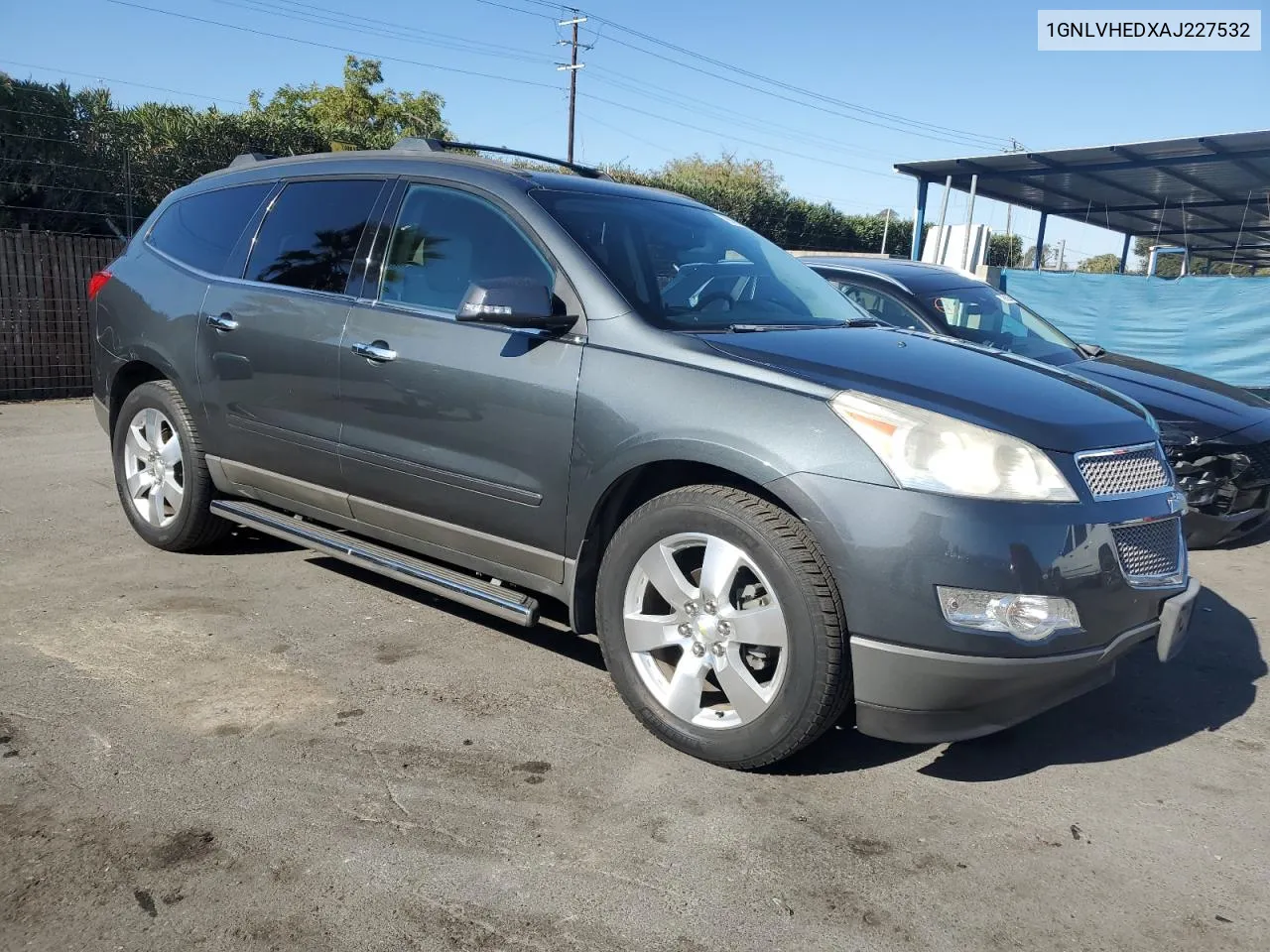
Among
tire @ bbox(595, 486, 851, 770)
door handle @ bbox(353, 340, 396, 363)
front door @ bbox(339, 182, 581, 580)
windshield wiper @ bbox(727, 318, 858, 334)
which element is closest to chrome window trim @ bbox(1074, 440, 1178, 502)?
tire @ bbox(595, 486, 851, 770)

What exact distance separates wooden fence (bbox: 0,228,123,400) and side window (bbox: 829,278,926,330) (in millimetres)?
7939

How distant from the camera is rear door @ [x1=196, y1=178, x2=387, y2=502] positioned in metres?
4.11

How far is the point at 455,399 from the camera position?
11.8 feet

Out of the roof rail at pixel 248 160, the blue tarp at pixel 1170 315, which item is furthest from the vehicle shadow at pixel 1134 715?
the blue tarp at pixel 1170 315

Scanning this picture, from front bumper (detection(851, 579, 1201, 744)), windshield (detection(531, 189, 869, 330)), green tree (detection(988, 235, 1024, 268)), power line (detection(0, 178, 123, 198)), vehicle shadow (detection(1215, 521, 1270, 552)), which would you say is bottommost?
vehicle shadow (detection(1215, 521, 1270, 552))

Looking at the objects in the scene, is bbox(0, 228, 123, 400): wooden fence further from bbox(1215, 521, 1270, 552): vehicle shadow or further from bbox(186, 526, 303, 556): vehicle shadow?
bbox(1215, 521, 1270, 552): vehicle shadow

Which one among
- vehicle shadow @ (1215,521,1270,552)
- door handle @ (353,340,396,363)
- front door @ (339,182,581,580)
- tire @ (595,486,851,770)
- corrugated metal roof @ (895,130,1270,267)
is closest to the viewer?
tire @ (595,486,851,770)

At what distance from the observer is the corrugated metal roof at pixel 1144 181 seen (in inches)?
592

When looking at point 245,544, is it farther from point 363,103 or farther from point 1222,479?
point 363,103

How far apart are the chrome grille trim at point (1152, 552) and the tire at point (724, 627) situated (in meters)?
0.86

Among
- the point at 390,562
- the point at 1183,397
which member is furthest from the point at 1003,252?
the point at 390,562

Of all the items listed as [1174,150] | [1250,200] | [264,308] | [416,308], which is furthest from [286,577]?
[1250,200]

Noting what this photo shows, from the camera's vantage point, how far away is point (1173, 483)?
329cm

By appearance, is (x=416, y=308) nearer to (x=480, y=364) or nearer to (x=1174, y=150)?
(x=480, y=364)
